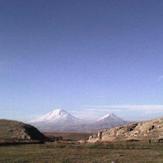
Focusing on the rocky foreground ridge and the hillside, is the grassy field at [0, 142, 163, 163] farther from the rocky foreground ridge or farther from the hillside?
the hillside

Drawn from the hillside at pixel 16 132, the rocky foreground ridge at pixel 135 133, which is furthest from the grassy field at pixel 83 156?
the hillside at pixel 16 132

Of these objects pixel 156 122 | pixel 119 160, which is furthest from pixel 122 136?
pixel 119 160

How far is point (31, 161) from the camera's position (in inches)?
1875

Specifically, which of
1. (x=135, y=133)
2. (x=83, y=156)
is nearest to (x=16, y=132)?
(x=135, y=133)

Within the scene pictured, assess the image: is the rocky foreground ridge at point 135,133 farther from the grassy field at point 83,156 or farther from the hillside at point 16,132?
the grassy field at point 83,156

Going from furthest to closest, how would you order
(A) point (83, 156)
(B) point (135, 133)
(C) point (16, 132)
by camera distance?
(C) point (16, 132) → (B) point (135, 133) → (A) point (83, 156)

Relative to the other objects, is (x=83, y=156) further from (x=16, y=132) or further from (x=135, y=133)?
(x=16, y=132)

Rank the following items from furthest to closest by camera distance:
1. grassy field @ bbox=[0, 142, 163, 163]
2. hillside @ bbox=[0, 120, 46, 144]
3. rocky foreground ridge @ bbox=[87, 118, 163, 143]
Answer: hillside @ bbox=[0, 120, 46, 144], rocky foreground ridge @ bbox=[87, 118, 163, 143], grassy field @ bbox=[0, 142, 163, 163]

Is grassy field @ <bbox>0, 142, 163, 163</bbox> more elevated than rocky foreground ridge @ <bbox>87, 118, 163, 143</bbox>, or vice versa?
rocky foreground ridge @ <bbox>87, 118, 163, 143</bbox>

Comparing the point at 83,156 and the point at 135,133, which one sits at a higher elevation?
the point at 135,133

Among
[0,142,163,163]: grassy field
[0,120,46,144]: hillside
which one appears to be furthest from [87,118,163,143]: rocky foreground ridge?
[0,142,163,163]: grassy field

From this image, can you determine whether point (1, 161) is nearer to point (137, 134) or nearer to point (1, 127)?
point (137, 134)

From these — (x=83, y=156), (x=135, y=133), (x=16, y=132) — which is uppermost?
(x=16, y=132)

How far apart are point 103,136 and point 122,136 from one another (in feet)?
25.9
